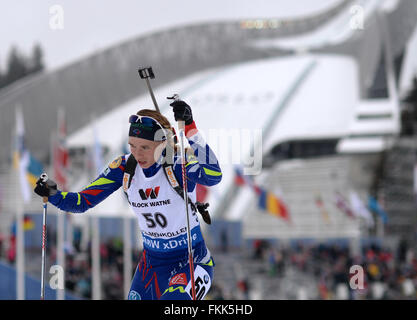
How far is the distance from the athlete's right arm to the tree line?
32440mm

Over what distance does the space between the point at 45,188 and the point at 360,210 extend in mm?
24280

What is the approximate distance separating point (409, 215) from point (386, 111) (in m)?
8.90

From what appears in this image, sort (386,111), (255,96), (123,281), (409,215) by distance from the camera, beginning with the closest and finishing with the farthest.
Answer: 1. (123,281)
2. (409,215)
3. (386,111)
4. (255,96)

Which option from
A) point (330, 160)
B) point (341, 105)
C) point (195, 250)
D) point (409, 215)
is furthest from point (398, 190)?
point (195, 250)

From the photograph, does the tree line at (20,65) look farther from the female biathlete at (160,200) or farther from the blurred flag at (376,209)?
the female biathlete at (160,200)

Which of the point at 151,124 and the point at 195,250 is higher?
the point at 151,124

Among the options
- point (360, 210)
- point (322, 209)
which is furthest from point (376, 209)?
point (322, 209)

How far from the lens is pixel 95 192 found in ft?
16.8

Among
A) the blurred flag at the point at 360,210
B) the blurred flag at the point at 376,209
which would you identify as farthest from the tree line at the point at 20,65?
the blurred flag at the point at 376,209

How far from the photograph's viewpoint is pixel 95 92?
1587 inches

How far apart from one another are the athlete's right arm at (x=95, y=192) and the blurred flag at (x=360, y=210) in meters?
23.1

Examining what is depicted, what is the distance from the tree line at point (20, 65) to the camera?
3769 cm

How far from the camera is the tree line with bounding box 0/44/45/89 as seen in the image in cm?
3769

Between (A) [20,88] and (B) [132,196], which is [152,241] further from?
(A) [20,88]
